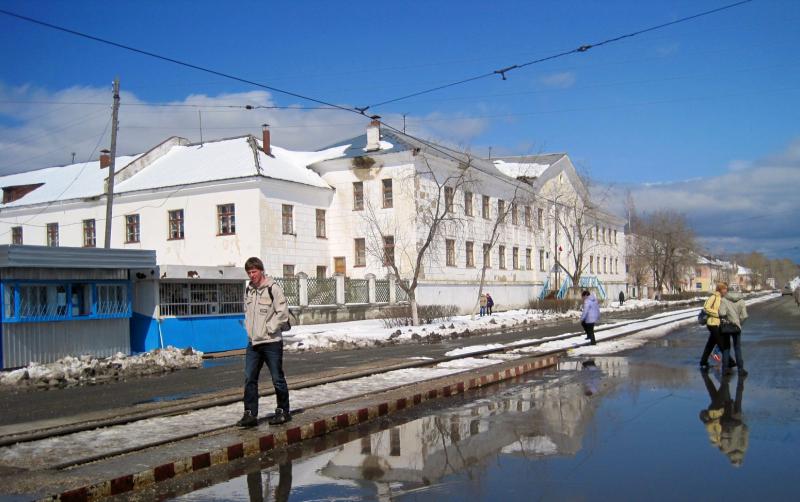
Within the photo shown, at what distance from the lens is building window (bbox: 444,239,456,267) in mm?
47031

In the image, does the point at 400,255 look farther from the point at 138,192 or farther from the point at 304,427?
the point at 304,427

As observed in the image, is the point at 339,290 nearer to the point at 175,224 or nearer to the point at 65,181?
the point at 175,224

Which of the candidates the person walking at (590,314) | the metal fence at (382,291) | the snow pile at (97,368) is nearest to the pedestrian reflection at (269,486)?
the snow pile at (97,368)

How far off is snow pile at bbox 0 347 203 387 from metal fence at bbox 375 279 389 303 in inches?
820

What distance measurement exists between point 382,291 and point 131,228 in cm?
1601

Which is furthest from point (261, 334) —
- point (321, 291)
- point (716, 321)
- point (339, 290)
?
point (339, 290)

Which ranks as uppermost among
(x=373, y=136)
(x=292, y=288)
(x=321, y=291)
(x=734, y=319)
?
(x=373, y=136)

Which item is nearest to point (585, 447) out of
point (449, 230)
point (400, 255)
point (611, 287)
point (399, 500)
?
point (399, 500)

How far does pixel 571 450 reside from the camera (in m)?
7.70

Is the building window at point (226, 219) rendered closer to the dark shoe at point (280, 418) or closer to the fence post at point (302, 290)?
the fence post at point (302, 290)

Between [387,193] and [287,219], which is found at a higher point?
[387,193]

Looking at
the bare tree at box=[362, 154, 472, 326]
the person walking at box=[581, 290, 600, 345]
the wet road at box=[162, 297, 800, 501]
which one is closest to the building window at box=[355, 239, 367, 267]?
the bare tree at box=[362, 154, 472, 326]

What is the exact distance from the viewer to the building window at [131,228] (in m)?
44.2

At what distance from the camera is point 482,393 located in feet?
41.0
